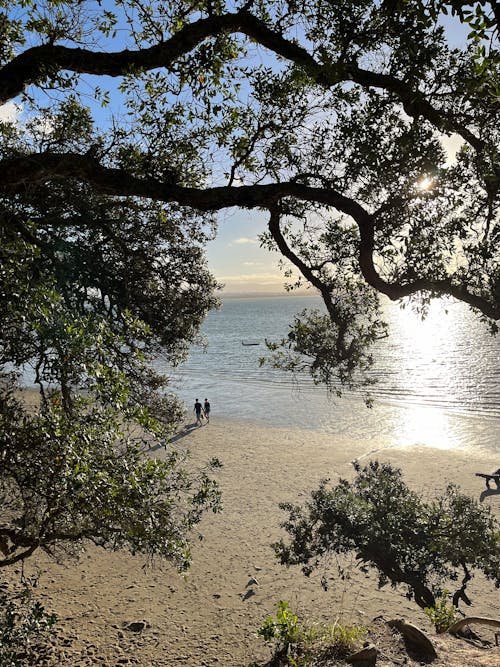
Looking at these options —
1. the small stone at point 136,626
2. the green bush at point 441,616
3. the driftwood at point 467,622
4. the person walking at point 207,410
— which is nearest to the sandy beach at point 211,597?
the small stone at point 136,626

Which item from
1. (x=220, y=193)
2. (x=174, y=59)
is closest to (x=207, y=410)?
(x=220, y=193)

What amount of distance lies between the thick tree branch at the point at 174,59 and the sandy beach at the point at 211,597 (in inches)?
326

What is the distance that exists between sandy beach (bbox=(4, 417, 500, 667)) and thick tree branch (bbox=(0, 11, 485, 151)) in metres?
8.28

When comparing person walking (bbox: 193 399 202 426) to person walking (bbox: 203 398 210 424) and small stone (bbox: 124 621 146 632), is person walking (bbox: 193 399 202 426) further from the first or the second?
small stone (bbox: 124 621 146 632)

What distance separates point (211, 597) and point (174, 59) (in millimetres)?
13398

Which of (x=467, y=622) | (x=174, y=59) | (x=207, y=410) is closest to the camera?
(x=174, y=59)

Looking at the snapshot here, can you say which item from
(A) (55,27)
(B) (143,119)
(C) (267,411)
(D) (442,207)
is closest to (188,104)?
(B) (143,119)

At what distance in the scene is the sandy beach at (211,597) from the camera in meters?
10.1

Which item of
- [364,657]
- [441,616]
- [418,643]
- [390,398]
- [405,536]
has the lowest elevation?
[390,398]

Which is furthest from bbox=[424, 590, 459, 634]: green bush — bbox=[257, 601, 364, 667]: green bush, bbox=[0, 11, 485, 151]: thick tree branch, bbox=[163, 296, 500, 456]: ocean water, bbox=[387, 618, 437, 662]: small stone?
bbox=[163, 296, 500, 456]: ocean water

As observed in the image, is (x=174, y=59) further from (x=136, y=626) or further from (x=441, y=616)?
(x=136, y=626)

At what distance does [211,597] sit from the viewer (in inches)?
520

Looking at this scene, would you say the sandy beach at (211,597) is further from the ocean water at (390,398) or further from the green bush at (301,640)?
the ocean water at (390,398)

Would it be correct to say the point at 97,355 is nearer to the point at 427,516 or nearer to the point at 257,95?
the point at 257,95
